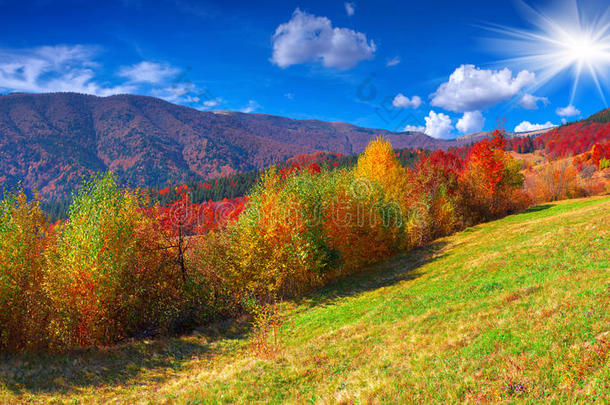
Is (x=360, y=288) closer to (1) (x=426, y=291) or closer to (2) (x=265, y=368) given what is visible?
(1) (x=426, y=291)

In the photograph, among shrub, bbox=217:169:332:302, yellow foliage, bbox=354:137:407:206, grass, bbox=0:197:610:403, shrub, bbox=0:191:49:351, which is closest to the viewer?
grass, bbox=0:197:610:403

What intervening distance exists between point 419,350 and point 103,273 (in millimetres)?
24120

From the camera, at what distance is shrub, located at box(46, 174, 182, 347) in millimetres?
25078

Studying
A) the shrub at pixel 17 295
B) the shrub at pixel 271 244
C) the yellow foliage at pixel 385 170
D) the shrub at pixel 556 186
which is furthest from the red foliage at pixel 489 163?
the shrub at pixel 17 295

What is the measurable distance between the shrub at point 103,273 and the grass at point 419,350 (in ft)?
9.49

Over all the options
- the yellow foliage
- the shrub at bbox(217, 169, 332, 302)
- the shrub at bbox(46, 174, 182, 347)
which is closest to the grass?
the shrub at bbox(46, 174, 182, 347)

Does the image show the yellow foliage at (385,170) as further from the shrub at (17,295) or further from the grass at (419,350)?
the shrub at (17,295)

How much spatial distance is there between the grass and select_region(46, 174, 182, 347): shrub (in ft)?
9.49

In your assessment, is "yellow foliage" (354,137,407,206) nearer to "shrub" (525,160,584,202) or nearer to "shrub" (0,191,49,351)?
"shrub" (0,191,49,351)

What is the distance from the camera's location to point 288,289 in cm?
3928

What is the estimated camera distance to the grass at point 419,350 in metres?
9.59

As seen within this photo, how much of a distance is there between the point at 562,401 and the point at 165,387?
19177mm

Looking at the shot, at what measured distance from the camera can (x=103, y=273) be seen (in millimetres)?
25203

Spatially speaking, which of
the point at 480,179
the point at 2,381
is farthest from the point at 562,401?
the point at 480,179
